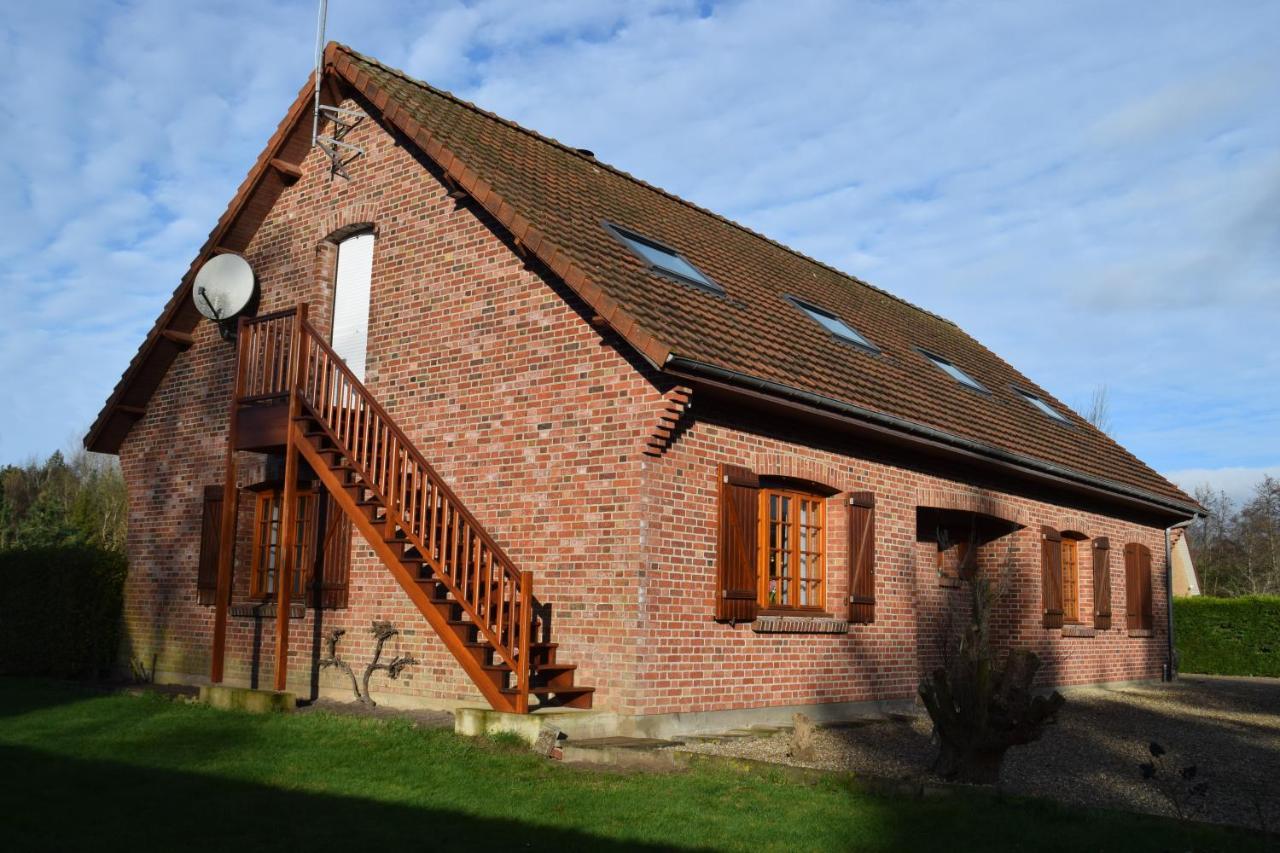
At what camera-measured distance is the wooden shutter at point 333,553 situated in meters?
12.1

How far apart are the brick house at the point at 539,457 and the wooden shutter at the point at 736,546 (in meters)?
0.03

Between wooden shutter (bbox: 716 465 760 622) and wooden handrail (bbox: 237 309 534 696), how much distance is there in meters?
1.79

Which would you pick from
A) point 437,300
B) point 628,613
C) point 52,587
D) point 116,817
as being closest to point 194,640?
point 52,587

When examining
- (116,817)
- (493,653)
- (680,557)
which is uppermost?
(680,557)

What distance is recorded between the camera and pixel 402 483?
33.8 ft

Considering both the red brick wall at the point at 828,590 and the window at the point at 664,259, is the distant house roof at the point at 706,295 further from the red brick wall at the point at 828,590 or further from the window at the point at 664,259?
the red brick wall at the point at 828,590

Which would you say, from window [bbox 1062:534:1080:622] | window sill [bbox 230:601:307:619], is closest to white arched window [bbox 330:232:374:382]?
window sill [bbox 230:601:307:619]

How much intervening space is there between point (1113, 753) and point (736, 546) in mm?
3729

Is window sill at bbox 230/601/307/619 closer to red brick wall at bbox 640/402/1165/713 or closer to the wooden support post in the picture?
the wooden support post

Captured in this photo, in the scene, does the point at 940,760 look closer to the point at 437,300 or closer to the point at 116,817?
the point at 116,817

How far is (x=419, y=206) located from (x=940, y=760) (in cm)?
786

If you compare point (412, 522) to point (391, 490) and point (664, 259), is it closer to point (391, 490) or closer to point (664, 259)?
point (391, 490)

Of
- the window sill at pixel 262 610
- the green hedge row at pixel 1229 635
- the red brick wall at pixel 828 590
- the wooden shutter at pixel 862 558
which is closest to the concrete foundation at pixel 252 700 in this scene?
the window sill at pixel 262 610

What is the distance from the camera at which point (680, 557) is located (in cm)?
996
